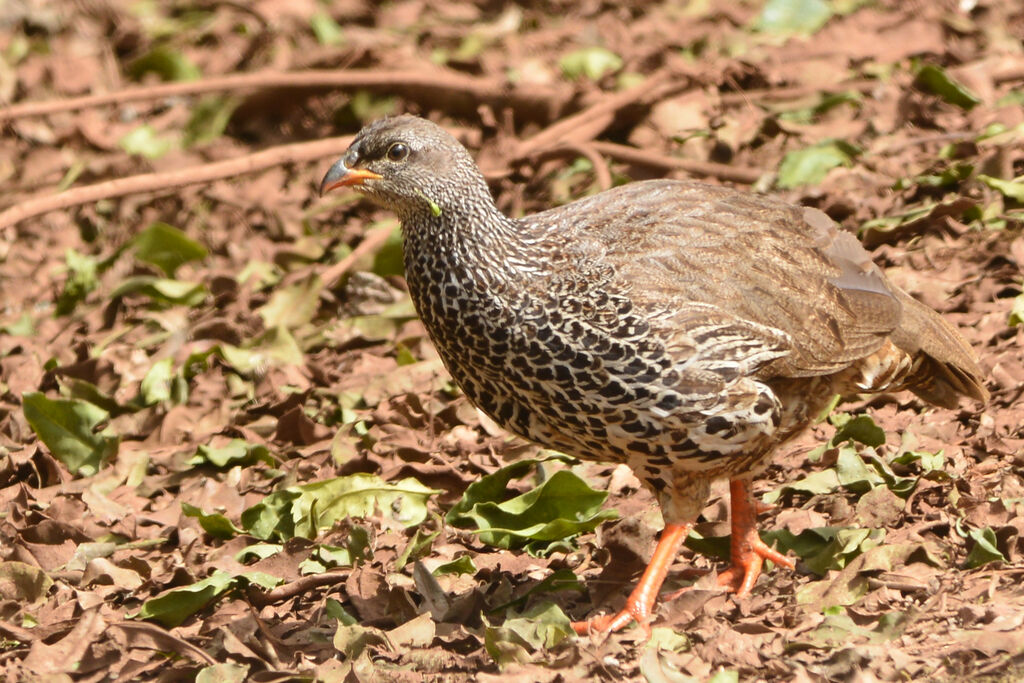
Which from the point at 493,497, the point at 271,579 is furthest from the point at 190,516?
the point at 493,497

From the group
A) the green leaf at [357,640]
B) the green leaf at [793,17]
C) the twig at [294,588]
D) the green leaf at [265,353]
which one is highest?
the green leaf at [793,17]

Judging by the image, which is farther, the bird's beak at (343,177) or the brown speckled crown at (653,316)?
the bird's beak at (343,177)

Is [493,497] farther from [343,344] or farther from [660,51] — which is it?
[660,51]

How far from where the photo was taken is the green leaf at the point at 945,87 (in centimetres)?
877

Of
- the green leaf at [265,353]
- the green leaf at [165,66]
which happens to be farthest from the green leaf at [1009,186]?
the green leaf at [165,66]

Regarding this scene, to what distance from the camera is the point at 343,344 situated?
8016mm

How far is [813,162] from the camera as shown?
8500 mm

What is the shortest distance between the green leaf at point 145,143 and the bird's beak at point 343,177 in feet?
15.9

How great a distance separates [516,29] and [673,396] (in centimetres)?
675

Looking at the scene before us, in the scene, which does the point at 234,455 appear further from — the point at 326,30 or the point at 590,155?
A: the point at 326,30

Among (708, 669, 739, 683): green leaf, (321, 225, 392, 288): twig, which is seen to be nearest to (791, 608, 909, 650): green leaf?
(708, 669, 739, 683): green leaf

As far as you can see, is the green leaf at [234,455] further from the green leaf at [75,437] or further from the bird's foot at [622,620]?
the bird's foot at [622,620]

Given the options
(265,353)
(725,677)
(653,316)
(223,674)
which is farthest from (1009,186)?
(223,674)

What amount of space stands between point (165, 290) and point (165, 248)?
0.49m
